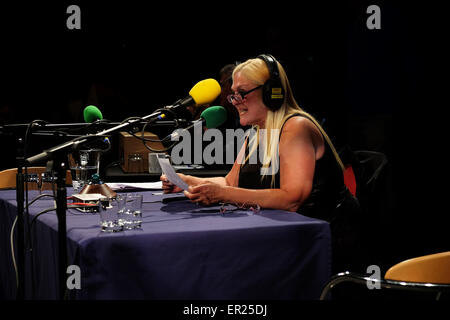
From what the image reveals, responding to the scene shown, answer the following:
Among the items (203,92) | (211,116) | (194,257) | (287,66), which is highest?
(287,66)

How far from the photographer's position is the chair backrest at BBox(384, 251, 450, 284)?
1.64 m

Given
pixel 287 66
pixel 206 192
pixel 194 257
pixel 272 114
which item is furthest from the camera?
pixel 287 66

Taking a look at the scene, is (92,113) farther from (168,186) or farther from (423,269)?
(423,269)

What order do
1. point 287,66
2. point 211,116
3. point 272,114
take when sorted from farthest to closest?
point 287,66 → point 272,114 → point 211,116

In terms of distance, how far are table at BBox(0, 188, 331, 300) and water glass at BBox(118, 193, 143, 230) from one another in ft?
0.19

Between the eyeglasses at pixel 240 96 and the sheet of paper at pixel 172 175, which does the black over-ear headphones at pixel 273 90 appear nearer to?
the eyeglasses at pixel 240 96

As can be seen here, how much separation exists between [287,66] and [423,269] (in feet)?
16.0

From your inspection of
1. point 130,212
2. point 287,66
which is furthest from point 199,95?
point 287,66

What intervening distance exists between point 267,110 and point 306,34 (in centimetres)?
413

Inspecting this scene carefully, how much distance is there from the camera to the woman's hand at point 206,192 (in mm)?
2186

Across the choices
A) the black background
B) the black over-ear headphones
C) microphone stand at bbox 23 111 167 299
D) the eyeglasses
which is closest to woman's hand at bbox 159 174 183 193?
the eyeglasses

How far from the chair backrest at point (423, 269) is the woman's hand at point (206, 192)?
78cm

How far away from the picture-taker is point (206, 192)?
7.18ft

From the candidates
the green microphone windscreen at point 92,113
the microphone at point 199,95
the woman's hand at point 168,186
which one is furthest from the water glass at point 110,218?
the woman's hand at point 168,186
